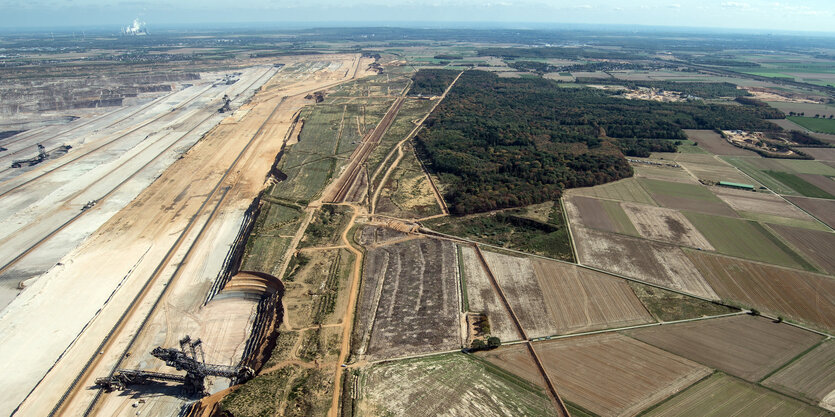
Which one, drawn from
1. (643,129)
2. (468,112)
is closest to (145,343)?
(468,112)

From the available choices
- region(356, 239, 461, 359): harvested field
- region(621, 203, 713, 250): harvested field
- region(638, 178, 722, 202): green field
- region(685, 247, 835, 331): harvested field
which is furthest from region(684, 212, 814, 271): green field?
region(356, 239, 461, 359): harvested field

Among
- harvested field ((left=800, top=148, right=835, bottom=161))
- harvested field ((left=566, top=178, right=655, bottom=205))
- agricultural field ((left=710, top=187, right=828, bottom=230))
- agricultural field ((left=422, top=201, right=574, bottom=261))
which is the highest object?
harvested field ((left=800, top=148, right=835, bottom=161))

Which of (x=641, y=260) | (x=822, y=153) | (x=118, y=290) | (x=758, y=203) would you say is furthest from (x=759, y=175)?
(x=118, y=290)

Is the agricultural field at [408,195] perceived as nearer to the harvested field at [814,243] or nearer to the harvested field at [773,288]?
the harvested field at [773,288]

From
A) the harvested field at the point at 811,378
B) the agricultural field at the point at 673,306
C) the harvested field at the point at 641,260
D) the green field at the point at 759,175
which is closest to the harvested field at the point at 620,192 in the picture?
the harvested field at the point at 641,260

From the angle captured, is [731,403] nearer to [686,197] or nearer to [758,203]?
[686,197]

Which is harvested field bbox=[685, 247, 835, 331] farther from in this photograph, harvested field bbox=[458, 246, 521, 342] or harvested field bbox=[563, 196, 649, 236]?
harvested field bbox=[458, 246, 521, 342]
